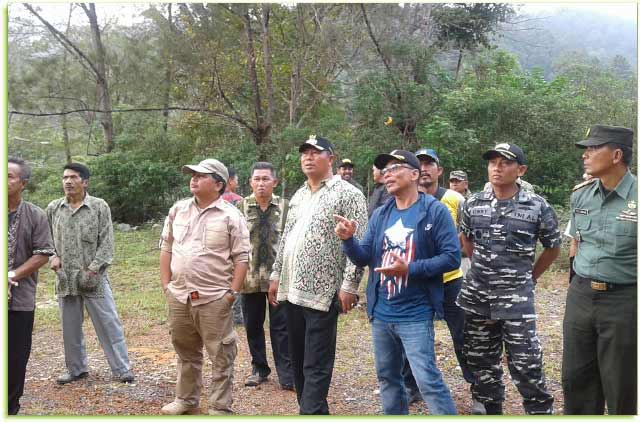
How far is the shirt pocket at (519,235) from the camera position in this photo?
391cm

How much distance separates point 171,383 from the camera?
5383 mm

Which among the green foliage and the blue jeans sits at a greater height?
the green foliage

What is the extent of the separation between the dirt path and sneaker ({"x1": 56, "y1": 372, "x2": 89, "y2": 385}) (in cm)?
5

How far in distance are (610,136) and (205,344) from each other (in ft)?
9.67

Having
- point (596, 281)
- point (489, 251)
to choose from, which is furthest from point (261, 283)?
point (596, 281)

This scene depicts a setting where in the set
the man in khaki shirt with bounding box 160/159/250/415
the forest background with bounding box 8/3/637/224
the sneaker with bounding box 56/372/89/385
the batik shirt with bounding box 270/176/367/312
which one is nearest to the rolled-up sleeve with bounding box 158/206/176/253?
the man in khaki shirt with bounding box 160/159/250/415

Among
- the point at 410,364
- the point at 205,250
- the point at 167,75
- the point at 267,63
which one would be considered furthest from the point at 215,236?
the point at 167,75

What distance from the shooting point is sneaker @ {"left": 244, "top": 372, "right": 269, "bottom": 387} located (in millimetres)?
5297

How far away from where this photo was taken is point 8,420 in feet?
12.7

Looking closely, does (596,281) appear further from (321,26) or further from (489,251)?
(321,26)

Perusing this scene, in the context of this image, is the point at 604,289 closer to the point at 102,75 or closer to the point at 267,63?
the point at 267,63

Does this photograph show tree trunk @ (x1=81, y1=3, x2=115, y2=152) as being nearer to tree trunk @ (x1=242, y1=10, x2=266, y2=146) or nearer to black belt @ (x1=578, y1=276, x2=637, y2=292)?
tree trunk @ (x1=242, y1=10, x2=266, y2=146)

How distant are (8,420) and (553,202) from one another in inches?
460

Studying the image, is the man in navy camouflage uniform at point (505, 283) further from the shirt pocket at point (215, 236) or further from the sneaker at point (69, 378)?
the sneaker at point (69, 378)
